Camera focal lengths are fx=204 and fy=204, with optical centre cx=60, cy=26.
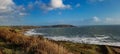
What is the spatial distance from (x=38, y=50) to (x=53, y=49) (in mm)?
819

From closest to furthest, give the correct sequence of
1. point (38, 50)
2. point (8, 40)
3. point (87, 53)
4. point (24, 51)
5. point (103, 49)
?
point (38, 50) < point (24, 51) < point (8, 40) < point (87, 53) < point (103, 49)

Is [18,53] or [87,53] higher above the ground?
[18,53]

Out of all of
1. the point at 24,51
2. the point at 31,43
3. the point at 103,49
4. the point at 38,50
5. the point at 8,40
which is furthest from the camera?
the point at 103,49

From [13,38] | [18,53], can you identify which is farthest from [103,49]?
[18,53]

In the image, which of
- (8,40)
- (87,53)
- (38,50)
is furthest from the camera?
(87,53)

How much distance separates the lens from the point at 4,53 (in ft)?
32.7

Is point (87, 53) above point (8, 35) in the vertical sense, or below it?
below

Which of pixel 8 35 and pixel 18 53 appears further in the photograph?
pixel 8 35

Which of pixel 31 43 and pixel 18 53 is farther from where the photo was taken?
pixel 31 43

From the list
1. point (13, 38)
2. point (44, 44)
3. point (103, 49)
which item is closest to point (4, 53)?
point (44, 44)

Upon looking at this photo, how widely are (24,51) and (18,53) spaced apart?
36 cm

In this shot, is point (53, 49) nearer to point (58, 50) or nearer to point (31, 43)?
point (58, 50)

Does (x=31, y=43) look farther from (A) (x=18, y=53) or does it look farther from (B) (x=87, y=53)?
(B) (x=87, y=53)

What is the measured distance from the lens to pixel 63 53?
10.1 m
